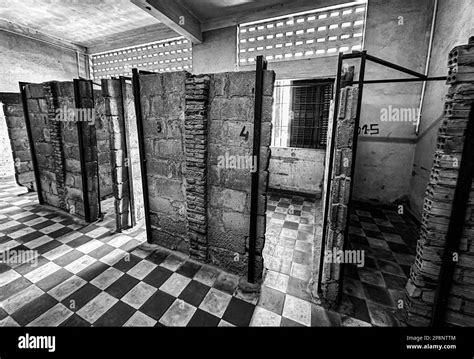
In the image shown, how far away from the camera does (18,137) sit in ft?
20.8

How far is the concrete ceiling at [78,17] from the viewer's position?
583cm

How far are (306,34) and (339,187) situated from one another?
513 centimetres

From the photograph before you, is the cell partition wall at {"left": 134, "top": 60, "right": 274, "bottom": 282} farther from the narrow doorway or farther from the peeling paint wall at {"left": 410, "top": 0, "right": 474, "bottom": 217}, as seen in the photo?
the peeling paint wall at {"left": 410, "top": 0, "right": 474, "bottom": 217}

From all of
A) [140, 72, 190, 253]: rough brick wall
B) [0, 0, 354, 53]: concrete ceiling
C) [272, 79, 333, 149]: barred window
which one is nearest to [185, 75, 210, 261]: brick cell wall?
[140, 72, 190, 253]: rough brick wall

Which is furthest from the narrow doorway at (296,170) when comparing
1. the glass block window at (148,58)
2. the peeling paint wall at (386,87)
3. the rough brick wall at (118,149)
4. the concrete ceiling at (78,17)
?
the concrete ceiling at (78,17)

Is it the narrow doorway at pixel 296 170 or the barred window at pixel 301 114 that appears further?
the barred window at pixel 301 114

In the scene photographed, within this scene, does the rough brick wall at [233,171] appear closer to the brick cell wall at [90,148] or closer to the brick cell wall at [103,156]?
the brick cell wall at [90,148]

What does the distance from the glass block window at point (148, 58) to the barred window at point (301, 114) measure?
12.1 ft

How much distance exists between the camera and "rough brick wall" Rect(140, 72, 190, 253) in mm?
3188

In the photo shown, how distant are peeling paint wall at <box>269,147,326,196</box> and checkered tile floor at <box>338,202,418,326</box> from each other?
Answer: 1.53m

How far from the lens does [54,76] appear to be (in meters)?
8.55

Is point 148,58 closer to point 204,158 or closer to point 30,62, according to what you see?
point 30,62
